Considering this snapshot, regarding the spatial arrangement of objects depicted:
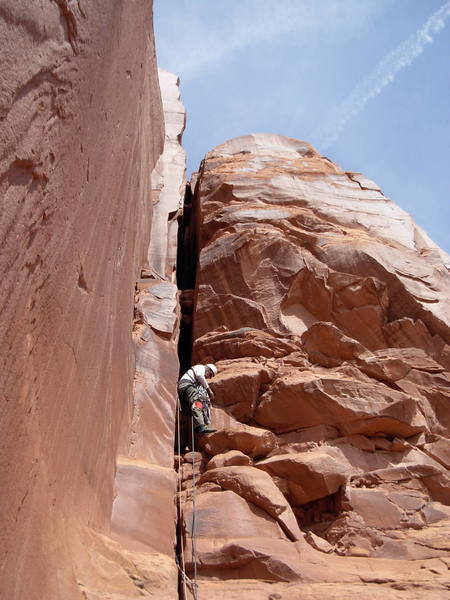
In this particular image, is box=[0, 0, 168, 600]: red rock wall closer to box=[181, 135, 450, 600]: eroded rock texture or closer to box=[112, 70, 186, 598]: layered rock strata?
box=[112, 70, 186, 598]: layered rock strata

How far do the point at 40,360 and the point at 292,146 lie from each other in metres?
16.4

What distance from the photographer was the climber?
25.2 ft

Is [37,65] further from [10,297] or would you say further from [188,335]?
[188,335]

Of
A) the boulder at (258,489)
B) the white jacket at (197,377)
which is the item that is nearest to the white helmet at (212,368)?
the white jacket at (197,377)

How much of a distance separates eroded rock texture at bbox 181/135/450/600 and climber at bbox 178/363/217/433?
25cm

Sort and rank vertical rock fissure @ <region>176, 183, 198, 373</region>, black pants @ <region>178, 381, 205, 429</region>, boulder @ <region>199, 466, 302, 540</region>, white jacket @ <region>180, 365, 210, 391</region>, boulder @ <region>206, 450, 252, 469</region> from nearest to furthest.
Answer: boulder @ <region>199, 466, 302, 540</region> → boulder @ <region>206, 450, 252, 469</region> → black pants @ <region>178, 381, 205, 429</region> → white jacket @ <region>180, 365, 210, 391</region> → vertical rock fissure @ <region>176, 183, 198, 373</region>

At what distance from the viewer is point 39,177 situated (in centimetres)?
252

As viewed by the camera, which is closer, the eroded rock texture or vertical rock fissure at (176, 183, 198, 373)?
the eroded rock texture

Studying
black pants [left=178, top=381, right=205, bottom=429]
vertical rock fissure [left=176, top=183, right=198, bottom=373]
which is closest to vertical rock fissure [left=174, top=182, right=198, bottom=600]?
vertical rock fissure [left=176, top=183, right=198, bottom=373]

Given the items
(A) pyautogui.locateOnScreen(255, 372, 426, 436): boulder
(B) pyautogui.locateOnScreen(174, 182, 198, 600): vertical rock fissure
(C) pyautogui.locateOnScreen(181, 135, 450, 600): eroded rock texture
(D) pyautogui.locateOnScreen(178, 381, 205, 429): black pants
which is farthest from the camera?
(B) pyautogui.locateOnScreen(174, 182, 198, 600): vertical rock fissure

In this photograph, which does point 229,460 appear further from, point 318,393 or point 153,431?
point 318,393

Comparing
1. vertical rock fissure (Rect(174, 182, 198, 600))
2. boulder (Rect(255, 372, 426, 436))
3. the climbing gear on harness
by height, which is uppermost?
vertical rock fissure (Rect(174, 182, 198, 600))

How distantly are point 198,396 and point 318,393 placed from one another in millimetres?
1603

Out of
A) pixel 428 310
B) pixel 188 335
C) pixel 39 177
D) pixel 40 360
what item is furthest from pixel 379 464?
pixel 39 177
